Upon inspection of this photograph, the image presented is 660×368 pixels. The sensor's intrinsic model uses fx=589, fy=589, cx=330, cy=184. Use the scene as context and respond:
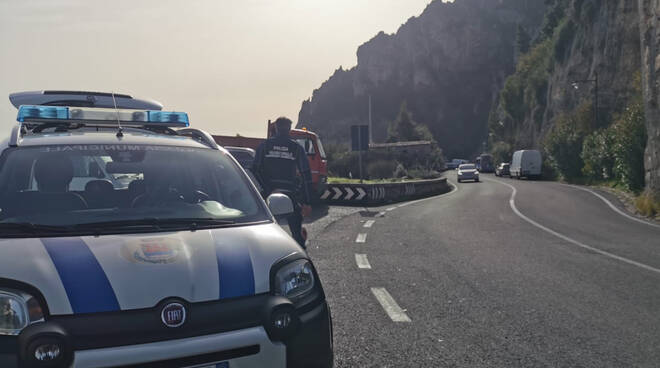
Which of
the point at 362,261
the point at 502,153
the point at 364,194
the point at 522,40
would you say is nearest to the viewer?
the point at 362,261

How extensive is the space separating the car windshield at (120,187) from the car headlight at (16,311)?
0.77 meters

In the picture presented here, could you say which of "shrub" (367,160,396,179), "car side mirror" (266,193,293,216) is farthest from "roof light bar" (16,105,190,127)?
"shrub" (367,160,396,179)

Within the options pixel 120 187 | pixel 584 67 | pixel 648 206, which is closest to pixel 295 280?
pixel 120 187

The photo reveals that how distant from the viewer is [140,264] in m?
2.78

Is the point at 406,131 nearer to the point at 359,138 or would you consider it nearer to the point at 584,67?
the point at 584,67

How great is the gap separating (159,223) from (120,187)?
3.12ft

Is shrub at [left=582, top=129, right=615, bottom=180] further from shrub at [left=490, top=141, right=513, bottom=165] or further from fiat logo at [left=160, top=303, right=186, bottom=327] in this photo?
shrub at [left=490, top=141, right=513, bottom=165]

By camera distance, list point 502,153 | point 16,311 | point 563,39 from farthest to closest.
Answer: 1. point 502,153
2. point 563,39
3. point 16,311

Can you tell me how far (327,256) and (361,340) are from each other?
171 inches

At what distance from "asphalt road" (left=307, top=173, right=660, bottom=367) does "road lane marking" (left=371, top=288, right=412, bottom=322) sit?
11 millimetres

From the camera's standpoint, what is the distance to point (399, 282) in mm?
7070

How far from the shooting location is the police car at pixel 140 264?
2514 millimetres

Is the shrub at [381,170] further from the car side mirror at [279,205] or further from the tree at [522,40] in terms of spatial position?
the tree at [522,40]

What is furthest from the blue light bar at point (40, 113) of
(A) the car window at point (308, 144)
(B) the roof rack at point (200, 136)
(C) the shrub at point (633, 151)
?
(C) the shrub at point (633, 151)
